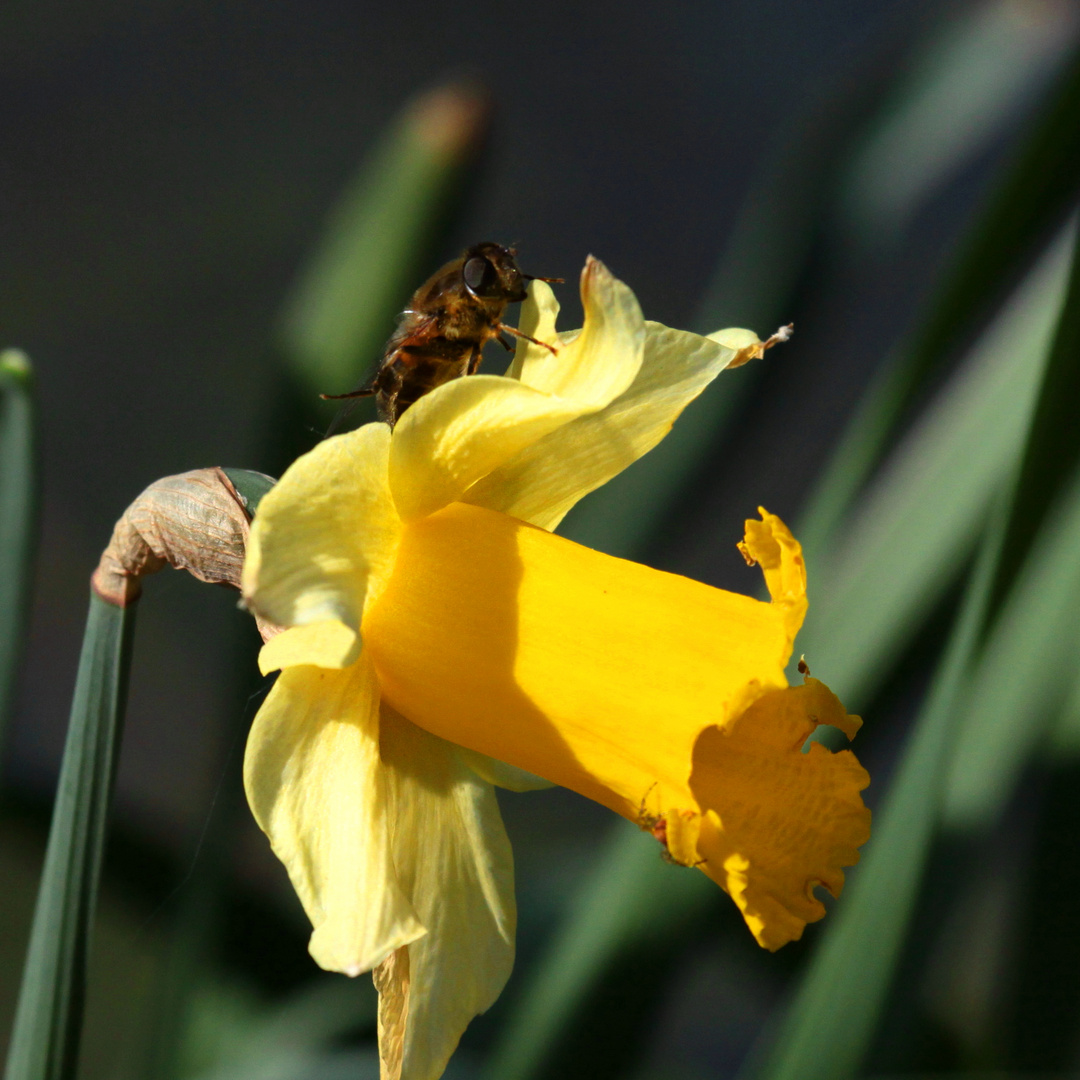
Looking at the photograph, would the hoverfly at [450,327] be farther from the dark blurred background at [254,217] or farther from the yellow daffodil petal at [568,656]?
the dark blurred background at [254,217]

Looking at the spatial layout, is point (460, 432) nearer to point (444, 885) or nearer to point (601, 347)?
point (601, 347)

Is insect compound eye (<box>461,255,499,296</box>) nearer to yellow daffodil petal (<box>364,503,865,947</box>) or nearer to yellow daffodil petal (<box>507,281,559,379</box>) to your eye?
yellow daffodil petal (<box>507,281,559,379</box>)

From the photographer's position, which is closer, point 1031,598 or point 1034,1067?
point 1031,598

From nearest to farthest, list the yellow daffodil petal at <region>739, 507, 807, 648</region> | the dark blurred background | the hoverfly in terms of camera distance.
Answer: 1. the yellow daffodil petal at <region>739, 507, 807, 648</region>
2. the hoverfly
3. the dark blurred background

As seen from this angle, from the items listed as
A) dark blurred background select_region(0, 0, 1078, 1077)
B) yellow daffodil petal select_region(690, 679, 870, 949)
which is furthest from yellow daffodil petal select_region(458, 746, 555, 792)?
dark blurred background select_region(0, 0, 1078, 1077)

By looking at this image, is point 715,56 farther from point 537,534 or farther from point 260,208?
point 537,534

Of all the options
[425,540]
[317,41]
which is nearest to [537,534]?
[425,540]

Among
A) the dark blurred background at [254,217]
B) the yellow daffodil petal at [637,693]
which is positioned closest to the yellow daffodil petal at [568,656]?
the yellow daffodil petal at [637,693]
